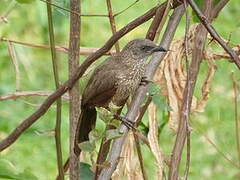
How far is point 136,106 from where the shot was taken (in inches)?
95.8

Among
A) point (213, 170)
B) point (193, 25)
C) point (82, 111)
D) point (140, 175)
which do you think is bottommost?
point (213, 170)

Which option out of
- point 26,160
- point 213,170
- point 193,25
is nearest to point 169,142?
point 213,170

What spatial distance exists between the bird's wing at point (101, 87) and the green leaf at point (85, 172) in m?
0.25

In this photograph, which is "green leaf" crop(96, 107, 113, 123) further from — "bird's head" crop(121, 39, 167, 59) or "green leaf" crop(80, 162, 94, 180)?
"green leaf" crop(80, 162, 94, 180)

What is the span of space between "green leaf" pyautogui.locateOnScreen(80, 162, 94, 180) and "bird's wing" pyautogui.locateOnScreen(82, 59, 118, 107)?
246 mm

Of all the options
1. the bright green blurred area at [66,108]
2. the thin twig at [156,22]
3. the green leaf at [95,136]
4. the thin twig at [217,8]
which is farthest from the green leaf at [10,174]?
the bright green blurred area at [66,108]

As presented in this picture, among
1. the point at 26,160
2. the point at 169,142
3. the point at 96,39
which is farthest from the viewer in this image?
the point at 96,39

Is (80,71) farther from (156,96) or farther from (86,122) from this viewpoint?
(86,122)

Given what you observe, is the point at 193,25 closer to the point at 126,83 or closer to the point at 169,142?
the point at 126,83

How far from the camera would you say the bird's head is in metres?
2.91

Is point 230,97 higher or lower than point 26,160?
higher

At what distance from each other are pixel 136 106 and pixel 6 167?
2.18ft

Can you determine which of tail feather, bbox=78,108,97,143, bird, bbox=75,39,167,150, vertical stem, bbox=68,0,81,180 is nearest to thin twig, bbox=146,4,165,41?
bird, bbox=75,39,167,150

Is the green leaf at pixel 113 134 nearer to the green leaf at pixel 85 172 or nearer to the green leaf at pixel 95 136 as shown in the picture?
the green leaf at pixel 95 136
